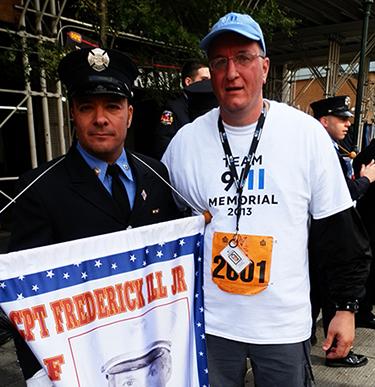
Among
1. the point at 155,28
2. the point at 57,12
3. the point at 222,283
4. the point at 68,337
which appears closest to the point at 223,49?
the point at 222,283

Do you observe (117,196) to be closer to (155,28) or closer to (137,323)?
(137,323)

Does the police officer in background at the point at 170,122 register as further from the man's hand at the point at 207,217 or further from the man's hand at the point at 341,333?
the man's hand at the point at 341,333

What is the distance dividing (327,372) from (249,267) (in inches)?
Answer: 79.7

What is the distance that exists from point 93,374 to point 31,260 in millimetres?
507

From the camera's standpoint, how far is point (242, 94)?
1.67 meters

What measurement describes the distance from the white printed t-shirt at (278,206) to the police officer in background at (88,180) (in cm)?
35

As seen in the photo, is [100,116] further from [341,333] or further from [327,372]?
[327,372]

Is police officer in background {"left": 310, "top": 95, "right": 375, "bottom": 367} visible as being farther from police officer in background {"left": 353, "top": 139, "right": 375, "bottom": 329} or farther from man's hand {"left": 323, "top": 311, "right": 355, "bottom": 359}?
man's hand {"left": 323, "top": 311, "right": 355, "bottom": 359}

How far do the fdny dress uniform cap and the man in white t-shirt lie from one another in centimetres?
27

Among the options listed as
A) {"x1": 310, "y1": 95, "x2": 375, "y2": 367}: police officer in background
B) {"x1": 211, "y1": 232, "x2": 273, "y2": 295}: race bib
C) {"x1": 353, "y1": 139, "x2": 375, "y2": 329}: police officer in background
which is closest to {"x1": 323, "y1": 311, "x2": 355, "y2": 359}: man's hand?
{"x1": 211, "y1": 232, "x2": 273, "y2": 295}: race bib

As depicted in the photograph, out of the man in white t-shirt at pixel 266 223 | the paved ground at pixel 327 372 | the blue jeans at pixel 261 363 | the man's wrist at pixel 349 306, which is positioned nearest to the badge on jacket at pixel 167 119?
the man in white t-shirt at pixel 266 223

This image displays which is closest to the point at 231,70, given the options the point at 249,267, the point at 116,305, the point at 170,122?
the point at 249,267

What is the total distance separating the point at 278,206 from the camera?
1652 millimetres

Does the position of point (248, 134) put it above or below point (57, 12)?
below
